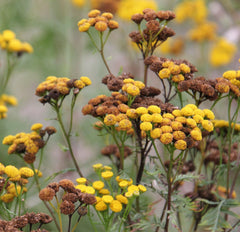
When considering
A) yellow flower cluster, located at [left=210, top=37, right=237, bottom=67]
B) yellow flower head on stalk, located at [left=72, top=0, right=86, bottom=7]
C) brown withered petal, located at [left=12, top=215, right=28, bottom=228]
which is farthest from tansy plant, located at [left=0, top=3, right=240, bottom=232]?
yellow flower cluster, located at [left=210, top=37, right=237, bottom=67]

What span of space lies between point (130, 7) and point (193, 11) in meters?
0.75

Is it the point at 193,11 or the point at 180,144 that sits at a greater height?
the point at 193,11

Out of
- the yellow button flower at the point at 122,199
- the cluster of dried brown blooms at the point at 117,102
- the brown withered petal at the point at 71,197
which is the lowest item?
the yellow button flower at the point at 122,199

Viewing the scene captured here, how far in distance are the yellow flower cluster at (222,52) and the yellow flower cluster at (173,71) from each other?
8.07 ft

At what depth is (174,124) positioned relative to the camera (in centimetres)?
108

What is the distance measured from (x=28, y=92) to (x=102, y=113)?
3.59 m

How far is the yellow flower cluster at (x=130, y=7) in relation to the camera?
9.10 ft

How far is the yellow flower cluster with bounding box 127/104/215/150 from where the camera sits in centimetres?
105

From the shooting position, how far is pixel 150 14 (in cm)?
131

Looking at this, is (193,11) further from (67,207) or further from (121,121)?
(67,207)

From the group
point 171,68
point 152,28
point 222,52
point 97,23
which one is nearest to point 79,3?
point 222,52

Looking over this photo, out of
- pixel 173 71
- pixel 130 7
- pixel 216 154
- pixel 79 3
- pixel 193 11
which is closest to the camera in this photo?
pixel 173 71

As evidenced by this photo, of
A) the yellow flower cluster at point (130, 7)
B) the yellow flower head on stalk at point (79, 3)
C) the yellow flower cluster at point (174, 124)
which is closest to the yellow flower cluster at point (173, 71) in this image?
the yellow flower cluster at point (174, 124)

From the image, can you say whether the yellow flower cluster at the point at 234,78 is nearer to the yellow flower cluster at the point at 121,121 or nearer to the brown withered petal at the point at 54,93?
the yellow flower cluster at the point at 121,121
